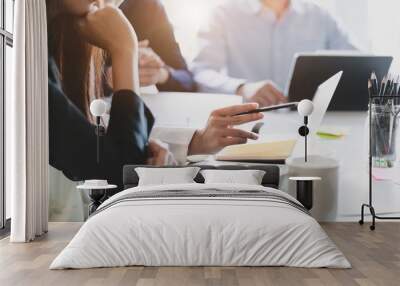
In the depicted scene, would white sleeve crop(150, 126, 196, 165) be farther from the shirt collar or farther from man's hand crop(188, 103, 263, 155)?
the shirt collar

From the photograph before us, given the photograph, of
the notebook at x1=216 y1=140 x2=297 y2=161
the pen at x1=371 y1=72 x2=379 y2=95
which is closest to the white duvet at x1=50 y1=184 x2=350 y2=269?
the notebook at x1=216 y1=140 x2=297 y2=161

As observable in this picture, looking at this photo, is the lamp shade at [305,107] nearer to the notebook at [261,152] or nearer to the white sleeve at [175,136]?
the notebook at [261,152]

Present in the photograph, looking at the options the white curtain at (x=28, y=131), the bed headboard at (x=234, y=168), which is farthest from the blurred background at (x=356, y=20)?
the white curtain at (x=28, y=131)

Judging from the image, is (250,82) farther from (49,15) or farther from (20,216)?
(20,216)

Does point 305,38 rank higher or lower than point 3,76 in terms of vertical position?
higher

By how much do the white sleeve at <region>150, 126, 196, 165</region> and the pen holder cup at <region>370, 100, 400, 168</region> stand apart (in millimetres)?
2273

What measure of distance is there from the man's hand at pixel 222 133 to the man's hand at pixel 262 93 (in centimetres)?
9

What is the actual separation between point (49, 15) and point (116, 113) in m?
1.50

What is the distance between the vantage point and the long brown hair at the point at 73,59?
756 cm

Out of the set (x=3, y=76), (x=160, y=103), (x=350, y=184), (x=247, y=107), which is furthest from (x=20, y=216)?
(x=350, y=184)

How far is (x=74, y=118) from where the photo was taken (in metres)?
7.60

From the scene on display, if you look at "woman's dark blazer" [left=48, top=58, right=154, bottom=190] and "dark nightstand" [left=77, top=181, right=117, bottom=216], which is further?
"woman's dark blazer" [left=48, top=58, right=154, bottom=190]

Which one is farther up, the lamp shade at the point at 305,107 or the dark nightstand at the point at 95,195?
the lamp shade at the point at 305,107

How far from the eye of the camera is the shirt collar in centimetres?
758
